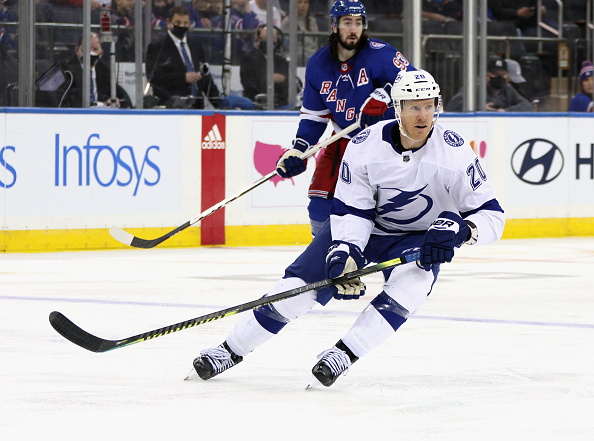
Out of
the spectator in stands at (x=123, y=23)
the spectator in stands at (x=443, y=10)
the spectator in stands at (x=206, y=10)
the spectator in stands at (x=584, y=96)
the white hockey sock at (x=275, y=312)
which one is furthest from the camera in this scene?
the spectator in stands at (x=584, y=96)

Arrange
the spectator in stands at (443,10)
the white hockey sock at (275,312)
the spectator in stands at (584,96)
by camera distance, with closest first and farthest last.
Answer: the white hockey sock at (275,312), the spectator in stands at (443,10), the spectator in stands at (584,96)

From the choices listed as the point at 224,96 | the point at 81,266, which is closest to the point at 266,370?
the point at 81,266

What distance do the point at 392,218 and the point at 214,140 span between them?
5.34 m

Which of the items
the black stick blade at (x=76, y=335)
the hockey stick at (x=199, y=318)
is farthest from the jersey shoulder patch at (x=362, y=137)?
the black stick blade at (x=76, y=335)

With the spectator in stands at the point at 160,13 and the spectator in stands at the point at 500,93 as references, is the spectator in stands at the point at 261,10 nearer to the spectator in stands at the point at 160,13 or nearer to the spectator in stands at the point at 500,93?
the spectator in stands at the point at 160,13

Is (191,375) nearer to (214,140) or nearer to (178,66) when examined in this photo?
(214,140)

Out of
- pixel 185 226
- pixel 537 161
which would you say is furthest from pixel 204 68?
pixel 185 226

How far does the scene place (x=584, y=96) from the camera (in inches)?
394

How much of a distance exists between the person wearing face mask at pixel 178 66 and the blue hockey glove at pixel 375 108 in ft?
13.8

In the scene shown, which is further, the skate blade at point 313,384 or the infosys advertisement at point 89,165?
the infosys advertisement at point 89,165

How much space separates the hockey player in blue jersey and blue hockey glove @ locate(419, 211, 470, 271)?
143 centimetres

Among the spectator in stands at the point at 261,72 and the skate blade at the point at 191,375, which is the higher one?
the spectator in stands at the point at 261,72

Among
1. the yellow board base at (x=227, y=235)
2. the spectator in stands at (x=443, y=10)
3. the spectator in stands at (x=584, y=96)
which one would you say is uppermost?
the spectator in stands at (x=443, y=10)

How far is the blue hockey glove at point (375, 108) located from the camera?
4.59 metres
